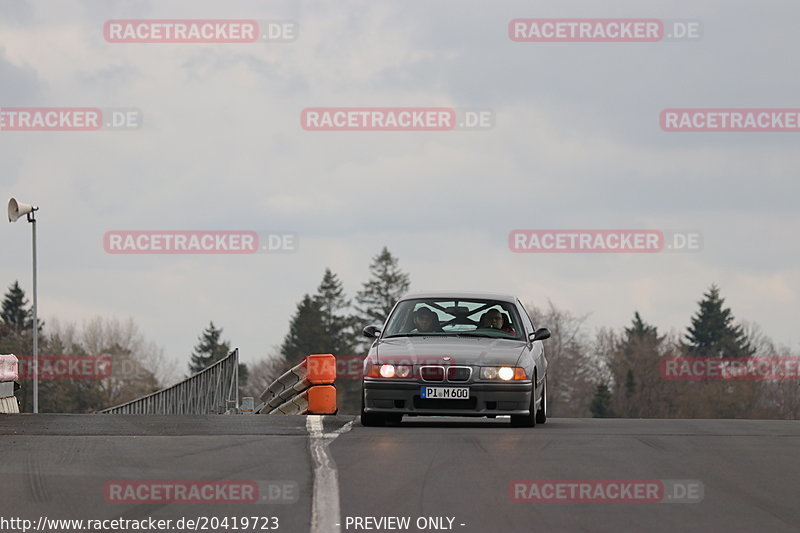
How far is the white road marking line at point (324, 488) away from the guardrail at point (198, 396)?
13341mm

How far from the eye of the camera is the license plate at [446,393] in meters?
14.4

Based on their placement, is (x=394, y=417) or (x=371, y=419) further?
(x=394, y=417)

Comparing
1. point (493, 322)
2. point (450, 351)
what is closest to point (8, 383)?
point (493, 322)

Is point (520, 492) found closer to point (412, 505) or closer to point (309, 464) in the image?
point (412, 505)

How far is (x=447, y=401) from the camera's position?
566 inches

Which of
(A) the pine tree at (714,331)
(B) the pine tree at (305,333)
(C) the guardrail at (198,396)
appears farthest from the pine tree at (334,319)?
(C) the guardrail at (198,396)

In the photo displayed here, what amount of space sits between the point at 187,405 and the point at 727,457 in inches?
681

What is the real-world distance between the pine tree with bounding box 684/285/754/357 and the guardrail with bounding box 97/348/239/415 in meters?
98.7

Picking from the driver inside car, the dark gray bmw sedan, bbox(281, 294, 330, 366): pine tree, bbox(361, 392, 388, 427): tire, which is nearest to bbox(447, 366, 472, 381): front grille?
the dark gray bmw sedan

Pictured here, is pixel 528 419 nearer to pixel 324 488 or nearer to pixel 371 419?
pixel 371 419

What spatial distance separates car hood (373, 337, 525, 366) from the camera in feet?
47.6

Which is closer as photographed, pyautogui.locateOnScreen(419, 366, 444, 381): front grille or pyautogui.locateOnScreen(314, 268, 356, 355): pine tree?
pyautogui.locateOnScreen(419, 366, 444, 381): front grille

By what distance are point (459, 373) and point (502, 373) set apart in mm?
476

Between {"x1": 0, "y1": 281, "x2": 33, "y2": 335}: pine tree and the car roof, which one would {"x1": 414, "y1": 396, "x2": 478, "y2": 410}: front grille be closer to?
the car roof
